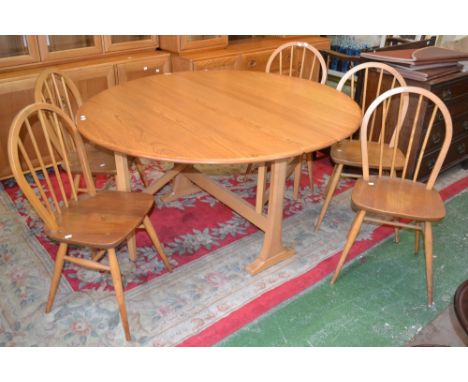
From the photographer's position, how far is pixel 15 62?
2604 mm

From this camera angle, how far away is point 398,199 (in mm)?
1854

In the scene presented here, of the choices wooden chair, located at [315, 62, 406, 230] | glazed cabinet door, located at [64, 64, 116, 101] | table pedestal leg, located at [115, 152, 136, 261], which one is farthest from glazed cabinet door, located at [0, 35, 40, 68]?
wooden chair, located at [315, 62, 406, 230]

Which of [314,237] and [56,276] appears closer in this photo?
[56,276]

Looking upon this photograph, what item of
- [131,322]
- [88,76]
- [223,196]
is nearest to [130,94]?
[223,196]

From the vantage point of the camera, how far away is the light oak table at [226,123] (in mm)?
1540

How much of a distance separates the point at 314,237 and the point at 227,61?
1715 mm

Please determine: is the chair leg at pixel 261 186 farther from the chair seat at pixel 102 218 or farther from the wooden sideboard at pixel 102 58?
the wooden sideboard at pixel 102 58

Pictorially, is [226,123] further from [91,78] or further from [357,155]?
[91,78]

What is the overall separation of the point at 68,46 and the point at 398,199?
7.82 ft

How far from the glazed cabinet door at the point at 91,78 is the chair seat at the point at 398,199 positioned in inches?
76.5

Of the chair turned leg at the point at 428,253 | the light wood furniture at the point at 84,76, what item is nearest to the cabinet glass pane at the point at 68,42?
the light wood furniture at the point at 84,76

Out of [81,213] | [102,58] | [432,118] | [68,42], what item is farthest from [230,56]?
[81,213]

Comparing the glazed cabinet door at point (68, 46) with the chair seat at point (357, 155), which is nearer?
the chair seat at point (357, 155)
